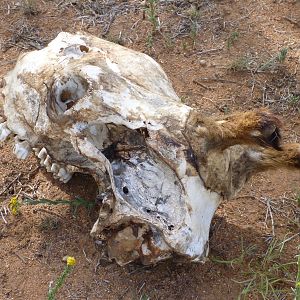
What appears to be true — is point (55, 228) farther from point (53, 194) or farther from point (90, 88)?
point (90, 88)

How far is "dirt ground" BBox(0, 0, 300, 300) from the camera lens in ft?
9.50

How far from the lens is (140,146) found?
9.14ft

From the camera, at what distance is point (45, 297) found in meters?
2.87

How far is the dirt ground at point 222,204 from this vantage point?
2895 mm

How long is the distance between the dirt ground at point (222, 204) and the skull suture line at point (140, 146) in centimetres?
23

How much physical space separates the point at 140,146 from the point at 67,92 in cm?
43

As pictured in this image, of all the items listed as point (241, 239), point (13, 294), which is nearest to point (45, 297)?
Answer: point (13, 294)

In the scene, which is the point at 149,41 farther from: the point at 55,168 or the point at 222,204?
the point at 222,204

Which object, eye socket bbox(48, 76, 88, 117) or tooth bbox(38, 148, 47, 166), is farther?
tooth bbox(38, 148, 47, 166)

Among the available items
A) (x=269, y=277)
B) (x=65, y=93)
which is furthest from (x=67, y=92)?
(x=269, y=277)

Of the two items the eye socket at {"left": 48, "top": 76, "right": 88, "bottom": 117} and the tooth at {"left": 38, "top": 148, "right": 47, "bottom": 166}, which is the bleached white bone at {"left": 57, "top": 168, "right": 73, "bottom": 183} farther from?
the eye socket at {"left": 48, "top": 76, "right": 88, "bottom": 117}

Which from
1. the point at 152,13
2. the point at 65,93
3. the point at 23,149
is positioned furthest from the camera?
the point at 152,13

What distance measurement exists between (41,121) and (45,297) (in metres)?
0.79

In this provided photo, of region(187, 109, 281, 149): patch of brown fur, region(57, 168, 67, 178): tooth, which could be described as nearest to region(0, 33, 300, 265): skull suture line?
region(187, 109, 281, 149): patch of brown fur
